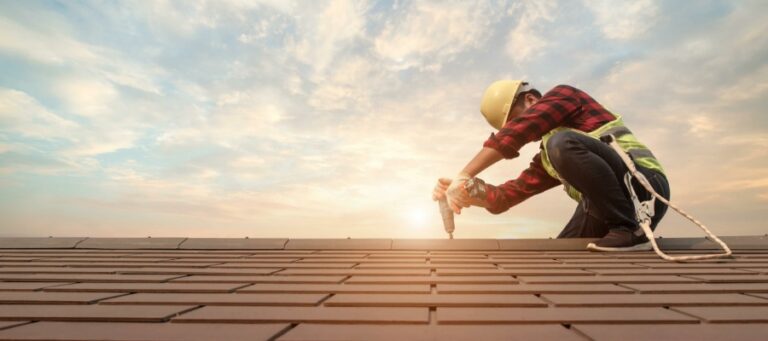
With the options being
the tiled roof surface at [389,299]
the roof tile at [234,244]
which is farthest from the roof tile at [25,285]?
the roof tile at [234,244]

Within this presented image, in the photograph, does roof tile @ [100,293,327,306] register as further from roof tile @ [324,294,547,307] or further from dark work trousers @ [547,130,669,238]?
dark work trousers @ [547,130,669,238]

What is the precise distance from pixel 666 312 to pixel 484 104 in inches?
109

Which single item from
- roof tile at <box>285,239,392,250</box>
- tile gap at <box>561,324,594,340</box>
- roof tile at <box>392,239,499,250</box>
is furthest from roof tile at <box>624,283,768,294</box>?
roof tile at <box>285,239,392,250</box>

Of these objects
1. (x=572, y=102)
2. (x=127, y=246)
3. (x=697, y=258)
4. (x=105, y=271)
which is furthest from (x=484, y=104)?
(x=127, y=246)

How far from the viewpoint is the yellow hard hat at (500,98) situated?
140 inches

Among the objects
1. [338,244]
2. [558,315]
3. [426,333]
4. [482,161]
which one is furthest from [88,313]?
[482,161]

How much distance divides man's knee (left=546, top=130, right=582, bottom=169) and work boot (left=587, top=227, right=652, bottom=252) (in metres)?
0.58

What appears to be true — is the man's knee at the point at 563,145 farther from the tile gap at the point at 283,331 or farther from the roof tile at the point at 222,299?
the tile gap at the point at 283,331

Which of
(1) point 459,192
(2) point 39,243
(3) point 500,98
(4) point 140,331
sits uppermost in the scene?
(3) point 500,98

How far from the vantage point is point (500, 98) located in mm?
3578

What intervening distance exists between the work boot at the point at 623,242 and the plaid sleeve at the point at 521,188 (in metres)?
0.99

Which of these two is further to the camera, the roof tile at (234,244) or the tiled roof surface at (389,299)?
the roof tile at (234,244)

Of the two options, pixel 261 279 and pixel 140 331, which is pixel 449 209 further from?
pixel 140 331

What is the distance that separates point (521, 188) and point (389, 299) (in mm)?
2893
